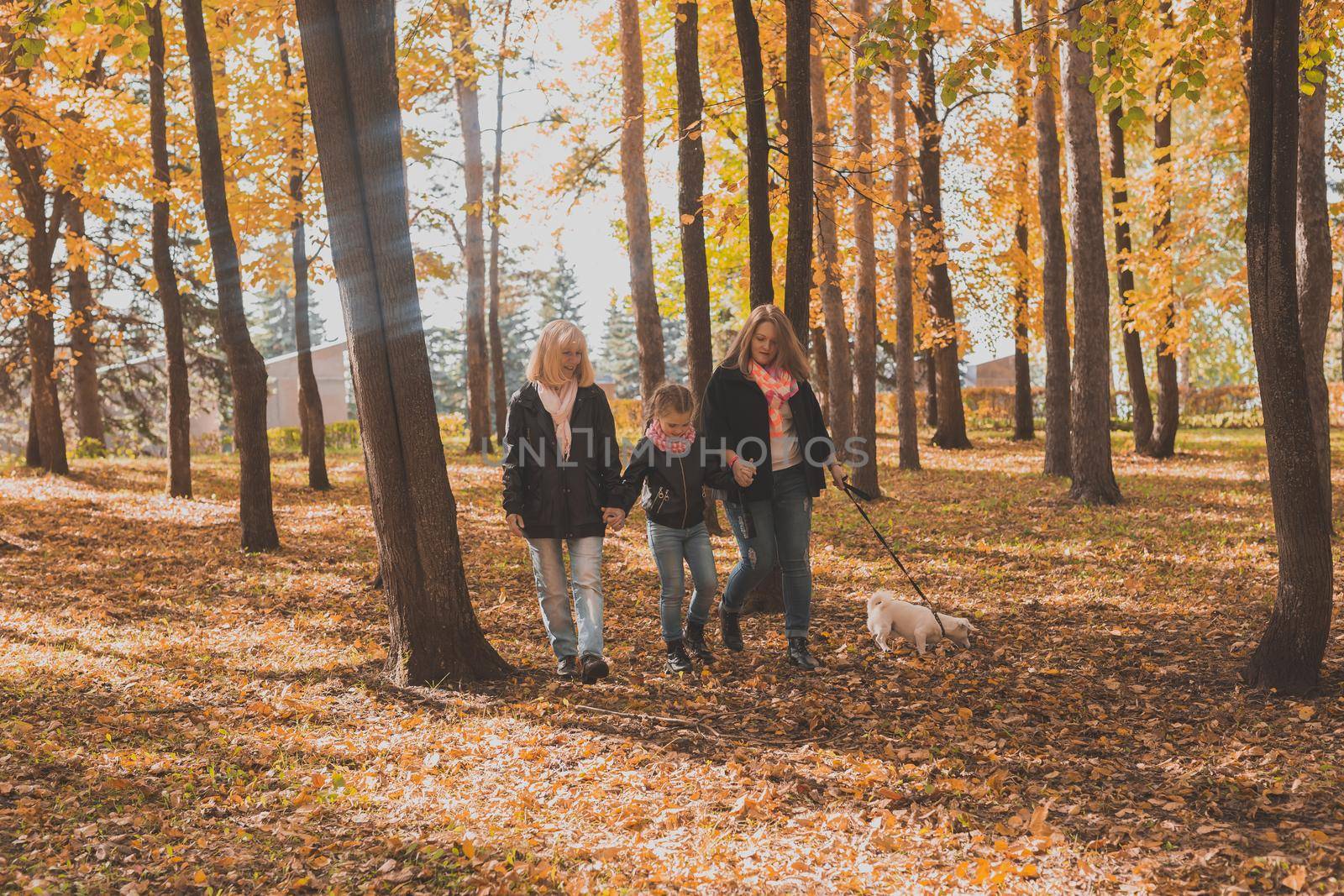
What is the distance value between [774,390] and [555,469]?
132 centimetres

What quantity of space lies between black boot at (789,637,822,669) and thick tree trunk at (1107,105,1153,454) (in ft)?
38.6

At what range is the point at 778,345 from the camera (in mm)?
5840

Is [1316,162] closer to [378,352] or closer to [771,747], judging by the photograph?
[771,747]

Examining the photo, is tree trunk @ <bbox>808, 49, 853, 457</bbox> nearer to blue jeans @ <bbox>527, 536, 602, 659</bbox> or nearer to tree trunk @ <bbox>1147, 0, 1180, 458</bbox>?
tree trunk @ <bbox>1147, 0, 1180, 458</bbox>

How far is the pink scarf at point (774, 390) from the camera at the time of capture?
581cm

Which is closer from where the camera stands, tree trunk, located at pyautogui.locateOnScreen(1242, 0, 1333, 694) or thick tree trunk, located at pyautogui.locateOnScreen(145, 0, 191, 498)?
tree trunk, located at pyautogui.locateOnScreen(1242, 0, 1333, 694)

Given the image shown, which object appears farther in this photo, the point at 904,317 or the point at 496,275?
the point at 496,275

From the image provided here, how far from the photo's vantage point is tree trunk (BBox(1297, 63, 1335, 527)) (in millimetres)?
8633

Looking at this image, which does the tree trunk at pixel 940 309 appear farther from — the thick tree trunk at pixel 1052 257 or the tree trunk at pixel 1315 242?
the tree trunk at pixel 1315 242

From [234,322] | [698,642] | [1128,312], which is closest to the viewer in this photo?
[698,642]

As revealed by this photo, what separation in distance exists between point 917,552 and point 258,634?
5874 mm

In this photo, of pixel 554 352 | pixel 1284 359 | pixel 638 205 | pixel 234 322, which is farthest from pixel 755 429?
pixel 234 322

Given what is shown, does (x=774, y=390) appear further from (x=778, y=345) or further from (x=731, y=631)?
(x=731, y=631)

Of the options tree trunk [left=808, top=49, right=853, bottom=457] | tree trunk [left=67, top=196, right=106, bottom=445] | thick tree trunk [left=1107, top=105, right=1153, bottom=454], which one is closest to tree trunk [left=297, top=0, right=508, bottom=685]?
A: tree trunk [left=808, top=49, right=853, bottom=457]
